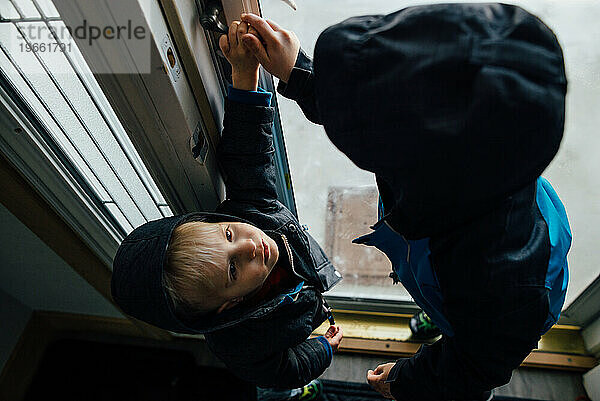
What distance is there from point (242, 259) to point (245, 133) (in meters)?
0.20

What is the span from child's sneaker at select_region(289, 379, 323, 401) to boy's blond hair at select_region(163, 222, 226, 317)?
2.17 feet

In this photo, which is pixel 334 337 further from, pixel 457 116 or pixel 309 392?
pixel 457 116

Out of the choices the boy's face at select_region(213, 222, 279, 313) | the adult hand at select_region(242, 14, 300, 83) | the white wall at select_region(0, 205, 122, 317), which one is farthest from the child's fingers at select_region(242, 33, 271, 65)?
the white wall at select_region(0, 205, 122, 317)

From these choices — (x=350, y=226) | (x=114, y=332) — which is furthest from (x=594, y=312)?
(x=114, y=332)

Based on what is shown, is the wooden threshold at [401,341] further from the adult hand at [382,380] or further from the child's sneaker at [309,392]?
the adult hand at [382,380]

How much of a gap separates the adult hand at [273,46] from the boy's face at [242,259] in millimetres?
257

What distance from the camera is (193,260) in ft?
2.37

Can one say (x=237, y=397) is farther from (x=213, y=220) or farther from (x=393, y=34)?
(x=393, y=34)

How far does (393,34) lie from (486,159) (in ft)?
0.48


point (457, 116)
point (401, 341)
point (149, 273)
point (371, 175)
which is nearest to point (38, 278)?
point (149, 273)

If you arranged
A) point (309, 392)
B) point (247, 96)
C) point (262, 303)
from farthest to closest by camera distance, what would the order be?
point (309, 392) → point (262, 303) → point (247, 96)

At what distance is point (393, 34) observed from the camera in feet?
1.44

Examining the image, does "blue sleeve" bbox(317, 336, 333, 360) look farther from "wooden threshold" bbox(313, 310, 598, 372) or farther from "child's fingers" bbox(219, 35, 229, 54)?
"child's fingers" bbox(219, 35, 229, 54)

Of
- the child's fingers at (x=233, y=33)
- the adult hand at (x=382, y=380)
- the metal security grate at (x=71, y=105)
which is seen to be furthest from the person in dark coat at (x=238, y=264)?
the adult hand at (x=382, y=380)
